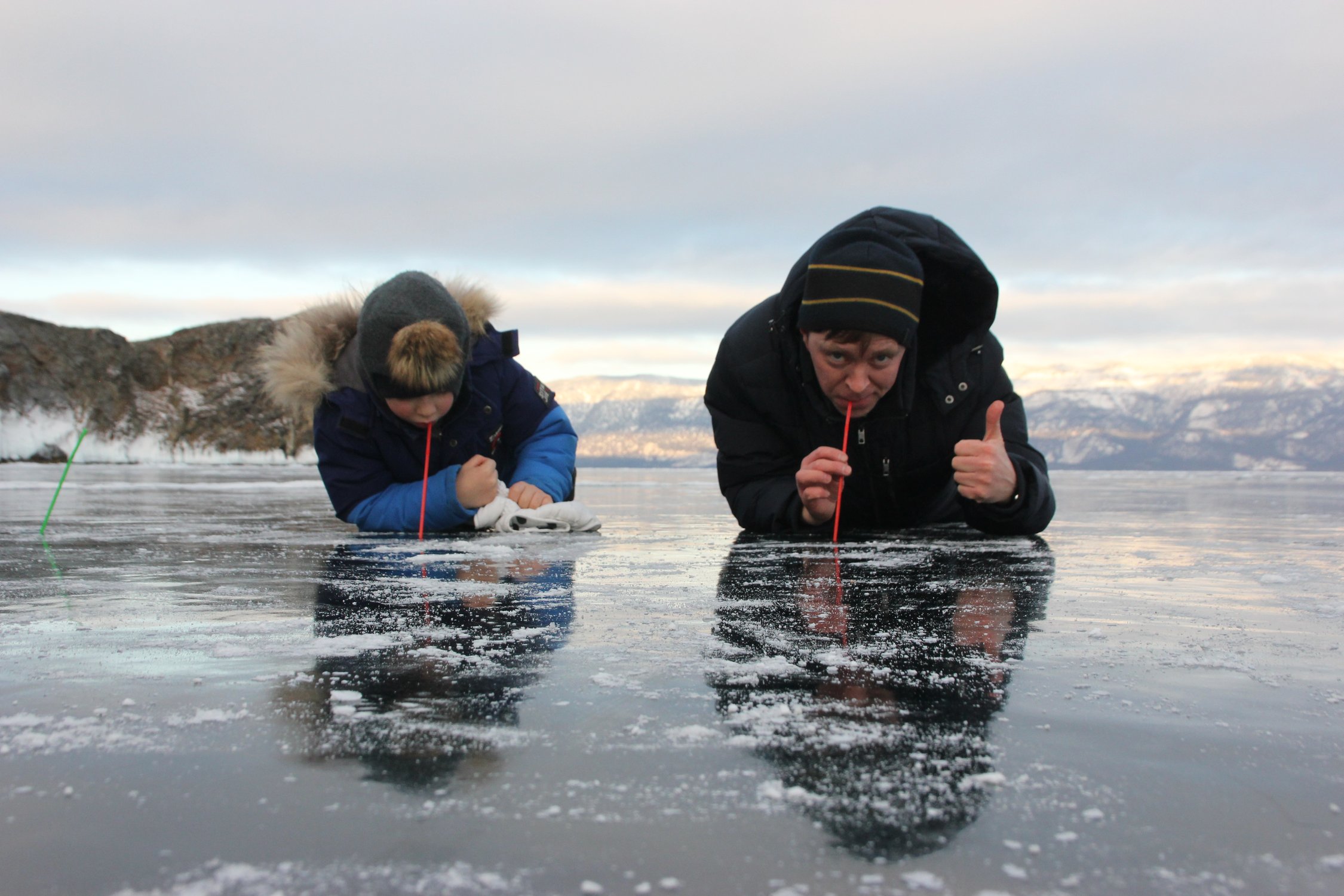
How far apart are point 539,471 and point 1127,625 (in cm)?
275

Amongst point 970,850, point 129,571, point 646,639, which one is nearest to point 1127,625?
point 646,639

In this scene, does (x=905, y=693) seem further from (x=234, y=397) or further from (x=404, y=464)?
(x=234, y=397)

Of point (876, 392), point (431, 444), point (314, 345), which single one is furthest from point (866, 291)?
point (314, 345)

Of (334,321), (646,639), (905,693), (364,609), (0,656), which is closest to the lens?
(905,693)

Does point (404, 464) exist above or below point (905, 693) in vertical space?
above

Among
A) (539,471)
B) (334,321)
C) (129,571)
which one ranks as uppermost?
(334,321)

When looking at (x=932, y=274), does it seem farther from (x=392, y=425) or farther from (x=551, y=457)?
(x=392, y=425)

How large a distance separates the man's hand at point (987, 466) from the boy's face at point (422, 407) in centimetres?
190

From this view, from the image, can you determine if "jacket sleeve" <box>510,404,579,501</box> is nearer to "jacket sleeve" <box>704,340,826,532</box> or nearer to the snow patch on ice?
"jacket sleeve" <box>704,340,826,532</box>

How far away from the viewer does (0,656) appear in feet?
5.04

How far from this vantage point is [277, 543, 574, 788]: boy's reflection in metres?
1.04

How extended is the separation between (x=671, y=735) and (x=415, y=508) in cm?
299

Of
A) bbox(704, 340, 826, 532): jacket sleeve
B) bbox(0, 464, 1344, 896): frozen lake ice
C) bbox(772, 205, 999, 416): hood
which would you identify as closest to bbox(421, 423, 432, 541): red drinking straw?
bbox(704, 340, 826, 532): jacket sleeve

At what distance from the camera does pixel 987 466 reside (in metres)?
3.02
